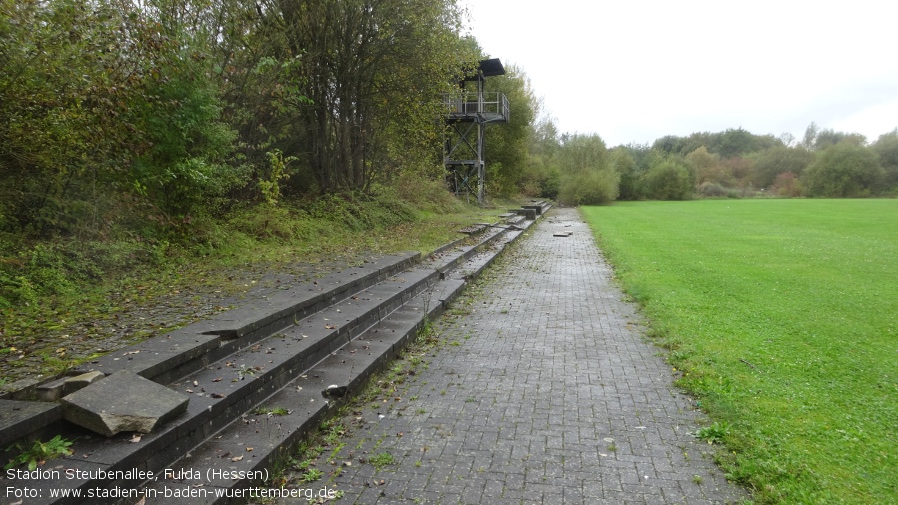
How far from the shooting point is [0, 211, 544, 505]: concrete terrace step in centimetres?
268

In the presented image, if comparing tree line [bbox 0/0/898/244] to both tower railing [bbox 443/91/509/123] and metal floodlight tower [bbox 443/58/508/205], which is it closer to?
tower railing [bbox 443/91/509/123]

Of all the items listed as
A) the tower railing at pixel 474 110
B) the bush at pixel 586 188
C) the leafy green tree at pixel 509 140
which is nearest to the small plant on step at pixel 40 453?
the tower railing at pixel 474 110

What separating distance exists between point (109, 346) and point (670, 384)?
460 cm

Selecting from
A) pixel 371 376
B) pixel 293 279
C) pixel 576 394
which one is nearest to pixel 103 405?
pixel 371 376

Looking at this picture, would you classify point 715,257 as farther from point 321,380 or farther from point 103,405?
point 103,405

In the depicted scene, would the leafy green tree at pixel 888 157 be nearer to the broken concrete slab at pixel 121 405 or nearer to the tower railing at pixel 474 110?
the tower railing at pixel 474 110

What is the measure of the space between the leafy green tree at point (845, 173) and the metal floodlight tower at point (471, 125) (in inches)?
2177

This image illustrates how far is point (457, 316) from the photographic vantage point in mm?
7465

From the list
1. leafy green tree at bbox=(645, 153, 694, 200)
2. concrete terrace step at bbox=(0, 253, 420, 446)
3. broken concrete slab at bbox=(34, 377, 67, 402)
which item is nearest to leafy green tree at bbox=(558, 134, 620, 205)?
leafy green tree at bbox=(645, 153, 694, 200)

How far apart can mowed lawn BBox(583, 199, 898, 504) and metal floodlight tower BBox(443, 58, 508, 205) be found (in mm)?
16104

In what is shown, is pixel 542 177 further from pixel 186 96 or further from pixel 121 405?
pixel 121 405

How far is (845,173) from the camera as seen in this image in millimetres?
63906

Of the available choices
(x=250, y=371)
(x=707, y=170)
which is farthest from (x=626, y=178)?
(x=250, y=371)

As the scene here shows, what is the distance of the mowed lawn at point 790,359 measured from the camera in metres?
3.14
